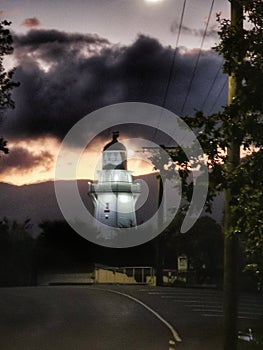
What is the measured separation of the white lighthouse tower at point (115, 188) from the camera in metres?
106

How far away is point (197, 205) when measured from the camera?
49.5 feet

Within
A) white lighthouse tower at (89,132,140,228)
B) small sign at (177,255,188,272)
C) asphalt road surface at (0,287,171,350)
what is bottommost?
asphalt road surface at (0,287,171,350)

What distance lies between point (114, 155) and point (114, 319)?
8099 cm

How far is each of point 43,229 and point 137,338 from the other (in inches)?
3140

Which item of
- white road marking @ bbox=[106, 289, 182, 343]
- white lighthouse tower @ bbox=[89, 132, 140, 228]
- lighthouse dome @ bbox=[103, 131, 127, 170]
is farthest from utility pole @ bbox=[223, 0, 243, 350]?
lighthouse dome @ bbox=[103, 131, 127, 170]

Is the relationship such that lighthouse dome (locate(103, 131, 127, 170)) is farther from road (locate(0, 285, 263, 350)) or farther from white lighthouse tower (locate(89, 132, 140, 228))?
road (locate(0, 285, 263, 350))

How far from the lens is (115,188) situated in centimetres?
10694

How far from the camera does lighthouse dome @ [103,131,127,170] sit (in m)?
107

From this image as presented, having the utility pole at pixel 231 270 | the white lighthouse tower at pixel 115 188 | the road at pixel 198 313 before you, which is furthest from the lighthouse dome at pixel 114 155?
the utility pole at pixel 231 270

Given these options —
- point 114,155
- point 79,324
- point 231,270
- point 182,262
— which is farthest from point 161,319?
point 114,155

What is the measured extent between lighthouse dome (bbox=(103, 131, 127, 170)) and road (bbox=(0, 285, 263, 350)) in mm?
63817

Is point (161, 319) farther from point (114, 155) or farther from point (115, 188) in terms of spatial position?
point (114, 155)

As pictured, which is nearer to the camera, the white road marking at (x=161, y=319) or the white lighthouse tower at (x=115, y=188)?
the white road marking at (x=161, y=319)

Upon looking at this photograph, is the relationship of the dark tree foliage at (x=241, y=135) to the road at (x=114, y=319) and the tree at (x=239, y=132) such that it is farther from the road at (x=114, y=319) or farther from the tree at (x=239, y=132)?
the road at (x=114, y=319)
